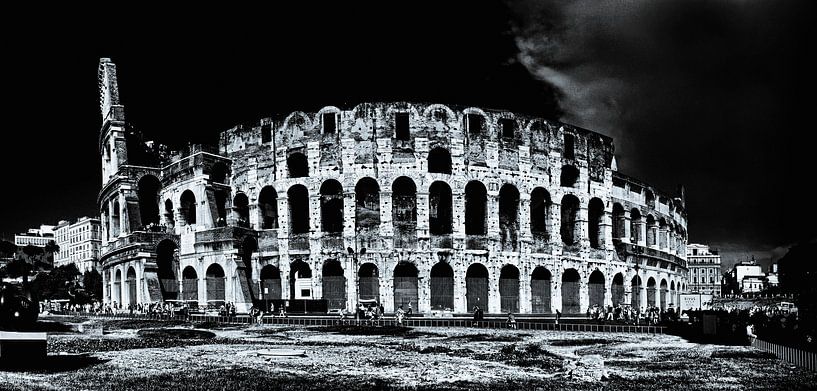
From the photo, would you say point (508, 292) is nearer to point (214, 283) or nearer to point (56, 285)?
point (214, 283)

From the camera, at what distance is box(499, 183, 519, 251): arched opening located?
5312 cm

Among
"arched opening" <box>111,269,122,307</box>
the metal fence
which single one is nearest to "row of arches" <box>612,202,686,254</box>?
the metal fence

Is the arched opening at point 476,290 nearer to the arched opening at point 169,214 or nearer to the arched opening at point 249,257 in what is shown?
the arched opening at point 249,257

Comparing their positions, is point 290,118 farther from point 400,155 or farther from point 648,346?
point 648,346

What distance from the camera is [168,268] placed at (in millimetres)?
57000

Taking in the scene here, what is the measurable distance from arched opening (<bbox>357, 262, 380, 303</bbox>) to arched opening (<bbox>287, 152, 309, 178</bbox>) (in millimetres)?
Answer: 7865

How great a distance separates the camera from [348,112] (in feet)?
172

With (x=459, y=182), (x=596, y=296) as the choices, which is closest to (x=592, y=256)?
(x=596, y=296)

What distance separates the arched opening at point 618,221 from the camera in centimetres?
6156

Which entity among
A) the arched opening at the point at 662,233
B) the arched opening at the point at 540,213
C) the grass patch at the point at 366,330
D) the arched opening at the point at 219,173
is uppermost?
the arched opening at the point at 219,173

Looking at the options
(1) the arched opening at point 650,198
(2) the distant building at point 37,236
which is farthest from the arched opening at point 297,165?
(2) the distant building at point 37,236

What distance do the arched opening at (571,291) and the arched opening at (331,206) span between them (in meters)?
16.2

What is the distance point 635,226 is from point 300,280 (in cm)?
2923

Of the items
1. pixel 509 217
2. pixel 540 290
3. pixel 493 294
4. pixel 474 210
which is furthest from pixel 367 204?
pixel 540 290
